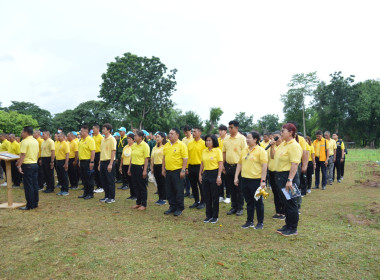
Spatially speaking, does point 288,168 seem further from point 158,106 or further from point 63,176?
point 158,106

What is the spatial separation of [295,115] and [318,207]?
56.0m

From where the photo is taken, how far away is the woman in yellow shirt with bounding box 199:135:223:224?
5922 mm

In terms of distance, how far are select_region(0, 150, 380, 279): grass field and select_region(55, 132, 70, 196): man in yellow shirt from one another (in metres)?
2.10

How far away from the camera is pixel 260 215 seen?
5.40 metres

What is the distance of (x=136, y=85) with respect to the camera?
36969 millimetres

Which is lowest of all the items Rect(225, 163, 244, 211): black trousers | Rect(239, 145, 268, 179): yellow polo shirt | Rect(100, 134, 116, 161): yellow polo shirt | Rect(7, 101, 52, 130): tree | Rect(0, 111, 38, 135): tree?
Rect(225, 163, 244, 211): black trousers

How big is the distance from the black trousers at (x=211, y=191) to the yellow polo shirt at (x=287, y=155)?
Result: 4.51 ft

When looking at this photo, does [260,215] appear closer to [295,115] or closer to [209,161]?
[209,161]

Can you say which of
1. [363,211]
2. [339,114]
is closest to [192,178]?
[363,211]

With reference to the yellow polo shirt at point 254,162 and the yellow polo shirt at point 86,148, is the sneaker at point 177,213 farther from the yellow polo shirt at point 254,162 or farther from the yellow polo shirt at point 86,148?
the yellow polo shirt at point 86,148

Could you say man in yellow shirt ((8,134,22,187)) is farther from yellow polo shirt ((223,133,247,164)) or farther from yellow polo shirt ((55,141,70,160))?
yellow polo shirt ((223,133,247,164))

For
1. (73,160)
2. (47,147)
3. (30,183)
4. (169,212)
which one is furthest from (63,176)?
(169,212)

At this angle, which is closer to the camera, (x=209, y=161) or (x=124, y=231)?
(x=124, y=231)

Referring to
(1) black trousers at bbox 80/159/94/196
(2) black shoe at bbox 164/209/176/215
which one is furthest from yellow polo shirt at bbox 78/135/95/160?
(2) black shoe at bbox 164/209/176/215
